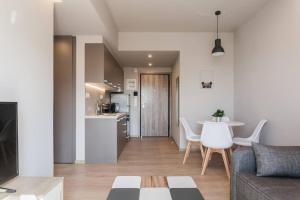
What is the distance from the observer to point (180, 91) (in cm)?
549

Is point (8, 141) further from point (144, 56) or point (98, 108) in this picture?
point (144, 56)

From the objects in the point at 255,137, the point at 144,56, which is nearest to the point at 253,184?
the point at 255,137

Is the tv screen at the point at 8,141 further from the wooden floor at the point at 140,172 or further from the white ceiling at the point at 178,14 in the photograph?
the white ceiling at the point at 178,14

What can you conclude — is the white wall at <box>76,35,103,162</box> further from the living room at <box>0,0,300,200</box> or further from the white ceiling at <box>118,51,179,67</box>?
the white ceiling at <box>118,51,179,67</box>

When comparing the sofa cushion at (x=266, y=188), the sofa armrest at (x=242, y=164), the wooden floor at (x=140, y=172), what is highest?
the sofa armrest at (x=242, y=164)

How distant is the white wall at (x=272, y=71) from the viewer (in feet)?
10.1

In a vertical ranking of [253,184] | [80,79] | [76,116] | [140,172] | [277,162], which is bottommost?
[140,172]

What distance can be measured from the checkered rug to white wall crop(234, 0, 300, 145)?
4.86 feet

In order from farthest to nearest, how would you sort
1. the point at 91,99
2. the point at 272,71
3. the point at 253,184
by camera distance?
the point at 91,99 < the point at 272,71 < the point at 253,184

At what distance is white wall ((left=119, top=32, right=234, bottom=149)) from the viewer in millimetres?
5477

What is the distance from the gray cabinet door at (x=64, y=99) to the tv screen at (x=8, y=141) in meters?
2.79

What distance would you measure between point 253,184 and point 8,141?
181cm

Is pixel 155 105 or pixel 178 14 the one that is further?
pixel 155 105

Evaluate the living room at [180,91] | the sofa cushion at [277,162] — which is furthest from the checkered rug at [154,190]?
the sofa cushion at [277,162]
